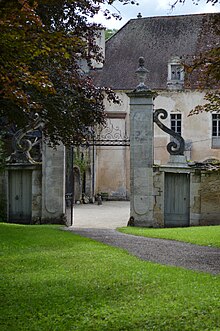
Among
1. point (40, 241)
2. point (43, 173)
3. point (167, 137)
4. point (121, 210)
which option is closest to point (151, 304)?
point (40, 241)

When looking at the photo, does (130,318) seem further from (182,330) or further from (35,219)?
(35,219)

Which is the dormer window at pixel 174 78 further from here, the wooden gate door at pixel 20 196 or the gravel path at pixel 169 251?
the gravel path at pixel 169 251

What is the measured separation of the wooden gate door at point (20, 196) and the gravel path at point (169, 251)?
3.72 meters

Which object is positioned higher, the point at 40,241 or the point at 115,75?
the point at 115,75

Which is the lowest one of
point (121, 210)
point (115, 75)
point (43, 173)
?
point (121, 210)

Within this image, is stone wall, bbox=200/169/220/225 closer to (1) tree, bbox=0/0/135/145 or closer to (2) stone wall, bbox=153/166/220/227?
(2) stone wall, bbox=153/166/220/227

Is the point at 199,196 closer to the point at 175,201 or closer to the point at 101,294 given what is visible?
the point at 175,201

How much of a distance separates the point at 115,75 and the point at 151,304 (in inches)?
1211

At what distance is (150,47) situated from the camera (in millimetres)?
37500

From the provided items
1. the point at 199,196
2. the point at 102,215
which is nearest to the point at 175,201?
the point at 199,196

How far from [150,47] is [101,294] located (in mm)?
31612

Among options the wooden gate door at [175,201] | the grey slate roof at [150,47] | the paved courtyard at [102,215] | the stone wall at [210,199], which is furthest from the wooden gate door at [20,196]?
the grey slate roof at [150,47]

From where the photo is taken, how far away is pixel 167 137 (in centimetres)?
3578

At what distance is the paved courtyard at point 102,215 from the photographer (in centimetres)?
2011
